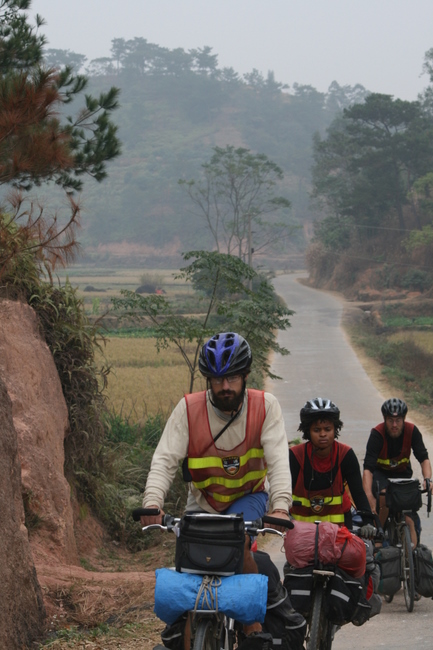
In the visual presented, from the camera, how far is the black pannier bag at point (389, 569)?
667 centimetres

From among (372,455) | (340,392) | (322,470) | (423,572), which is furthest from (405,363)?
(322,470)

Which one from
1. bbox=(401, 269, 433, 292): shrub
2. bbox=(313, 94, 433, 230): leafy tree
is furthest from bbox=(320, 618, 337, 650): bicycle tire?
bbox=(313, 94, 433, 230): leafy tree

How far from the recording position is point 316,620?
4.57 metres

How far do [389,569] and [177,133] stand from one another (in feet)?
464

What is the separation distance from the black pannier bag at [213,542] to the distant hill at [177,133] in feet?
342

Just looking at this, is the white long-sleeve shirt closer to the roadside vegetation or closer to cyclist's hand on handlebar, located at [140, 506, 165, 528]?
cyclist's hand on handlebar, located at [140, 506, 165, 528]

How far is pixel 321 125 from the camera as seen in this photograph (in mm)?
153625

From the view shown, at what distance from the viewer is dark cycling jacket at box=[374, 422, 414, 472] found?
732 centimetres

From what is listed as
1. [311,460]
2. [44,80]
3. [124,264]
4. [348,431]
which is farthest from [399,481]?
[124,264]

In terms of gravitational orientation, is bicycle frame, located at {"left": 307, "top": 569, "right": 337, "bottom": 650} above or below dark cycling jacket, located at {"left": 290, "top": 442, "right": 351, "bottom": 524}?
below

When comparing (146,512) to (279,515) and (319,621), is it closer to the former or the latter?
(279,515)

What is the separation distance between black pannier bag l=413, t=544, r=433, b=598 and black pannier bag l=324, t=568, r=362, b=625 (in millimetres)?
2260

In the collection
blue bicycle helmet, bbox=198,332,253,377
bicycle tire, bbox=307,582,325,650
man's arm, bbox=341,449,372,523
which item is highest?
blue bicycle helmet, bbox=198,332,253,377

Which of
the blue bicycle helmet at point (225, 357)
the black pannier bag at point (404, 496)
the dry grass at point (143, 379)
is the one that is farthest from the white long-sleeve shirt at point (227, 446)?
the dry grass at point (143, 379)
